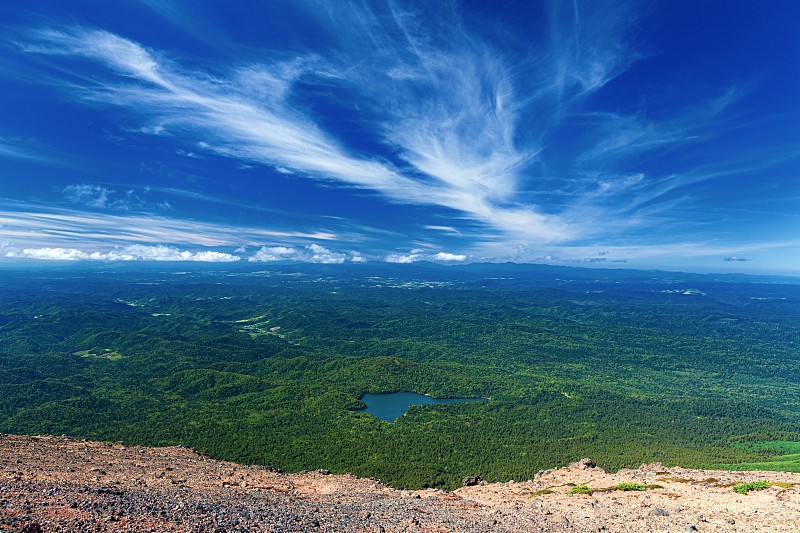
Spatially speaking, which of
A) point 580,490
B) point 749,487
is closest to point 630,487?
point 580,490

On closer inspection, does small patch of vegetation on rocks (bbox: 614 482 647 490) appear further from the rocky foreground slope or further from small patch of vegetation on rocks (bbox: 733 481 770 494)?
small patch of vegetation on rocks (bbox: 733 481 770 494)

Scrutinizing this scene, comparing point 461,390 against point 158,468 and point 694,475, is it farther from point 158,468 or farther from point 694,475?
point 158,468

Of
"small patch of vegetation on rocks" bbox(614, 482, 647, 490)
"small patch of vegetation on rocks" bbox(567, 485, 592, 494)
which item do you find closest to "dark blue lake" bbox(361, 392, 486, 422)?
"small patch of vegetation on rocks" bbox(567, 485, 592, 494)

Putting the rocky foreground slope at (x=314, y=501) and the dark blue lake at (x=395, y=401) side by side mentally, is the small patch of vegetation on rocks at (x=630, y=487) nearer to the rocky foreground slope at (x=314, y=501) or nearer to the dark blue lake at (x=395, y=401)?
the rocky foreground slope at (x=314, y=501)

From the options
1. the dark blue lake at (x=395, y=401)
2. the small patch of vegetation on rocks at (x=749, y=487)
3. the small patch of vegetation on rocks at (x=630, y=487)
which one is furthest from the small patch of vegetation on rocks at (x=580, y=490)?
the dark blue lake at (x=395, y=401)

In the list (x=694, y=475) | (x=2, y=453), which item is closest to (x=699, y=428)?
(x=694, y=475)

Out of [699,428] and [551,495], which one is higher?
[551,495]


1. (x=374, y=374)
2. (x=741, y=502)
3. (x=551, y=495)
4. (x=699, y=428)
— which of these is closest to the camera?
(x=741, y=502)
